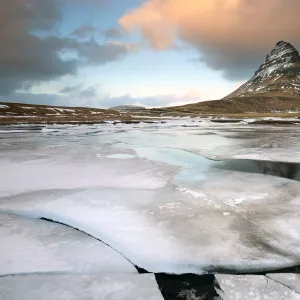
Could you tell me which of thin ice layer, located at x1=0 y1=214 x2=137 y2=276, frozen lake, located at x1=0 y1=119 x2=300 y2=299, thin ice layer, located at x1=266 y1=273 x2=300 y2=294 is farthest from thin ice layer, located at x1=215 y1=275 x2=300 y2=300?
thin ice layer, located at x1=0 y1=214 x2=137 y2=276

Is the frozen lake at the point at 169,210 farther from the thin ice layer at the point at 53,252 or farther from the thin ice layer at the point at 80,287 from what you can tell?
the thin ice layer at the point at 80,287

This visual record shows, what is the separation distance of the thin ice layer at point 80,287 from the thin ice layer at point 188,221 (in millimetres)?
458

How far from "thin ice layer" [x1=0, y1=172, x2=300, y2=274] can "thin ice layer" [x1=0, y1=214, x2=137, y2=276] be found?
23cm

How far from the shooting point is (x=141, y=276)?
11.0 ft

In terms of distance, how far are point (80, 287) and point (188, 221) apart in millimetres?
2345

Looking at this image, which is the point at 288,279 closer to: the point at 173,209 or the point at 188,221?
the point at 188,221

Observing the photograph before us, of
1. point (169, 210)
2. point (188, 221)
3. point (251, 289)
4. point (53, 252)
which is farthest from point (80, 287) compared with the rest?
point (169, 210)

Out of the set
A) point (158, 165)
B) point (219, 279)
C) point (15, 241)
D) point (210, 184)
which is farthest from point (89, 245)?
point (158, 165)

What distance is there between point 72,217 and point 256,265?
3214mm

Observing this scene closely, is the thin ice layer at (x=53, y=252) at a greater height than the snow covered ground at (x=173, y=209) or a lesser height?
lesser

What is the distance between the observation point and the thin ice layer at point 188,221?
377 centimetres

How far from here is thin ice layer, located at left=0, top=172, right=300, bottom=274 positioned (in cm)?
377

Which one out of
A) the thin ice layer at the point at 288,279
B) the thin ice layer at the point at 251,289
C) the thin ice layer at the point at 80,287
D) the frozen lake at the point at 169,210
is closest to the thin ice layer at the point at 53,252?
the frozen lake at the point at 169,210

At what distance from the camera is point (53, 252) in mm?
3834
